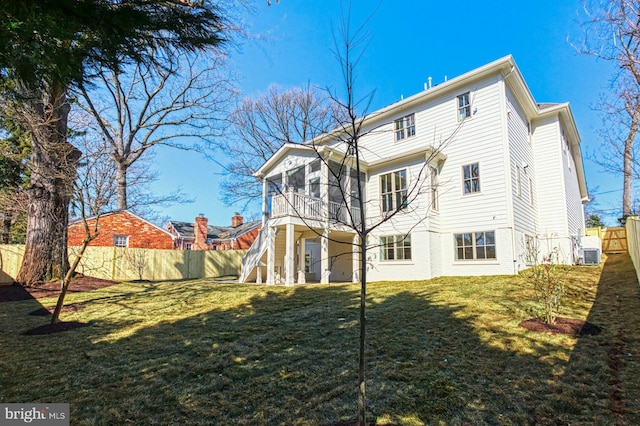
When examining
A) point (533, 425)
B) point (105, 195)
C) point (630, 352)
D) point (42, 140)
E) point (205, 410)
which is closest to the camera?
point (533, 425)

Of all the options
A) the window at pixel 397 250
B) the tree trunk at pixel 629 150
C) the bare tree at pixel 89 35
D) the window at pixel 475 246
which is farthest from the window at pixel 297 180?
the tree trunk at pixel 629 150

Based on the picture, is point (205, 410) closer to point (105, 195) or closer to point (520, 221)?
point (105, 195)

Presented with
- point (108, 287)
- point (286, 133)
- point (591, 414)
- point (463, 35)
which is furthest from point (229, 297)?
point (286, 133)

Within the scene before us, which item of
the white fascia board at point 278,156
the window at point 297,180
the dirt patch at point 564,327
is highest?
the white fascia board at point 278,156

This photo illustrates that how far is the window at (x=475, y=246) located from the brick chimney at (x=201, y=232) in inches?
913

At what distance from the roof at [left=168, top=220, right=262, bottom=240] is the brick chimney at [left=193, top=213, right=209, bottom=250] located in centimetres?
58

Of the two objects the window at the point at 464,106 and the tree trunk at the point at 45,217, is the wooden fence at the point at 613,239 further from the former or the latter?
the tree trunk at the point at 45,217

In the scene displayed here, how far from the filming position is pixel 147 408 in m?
2.87

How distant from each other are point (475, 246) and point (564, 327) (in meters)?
6.77

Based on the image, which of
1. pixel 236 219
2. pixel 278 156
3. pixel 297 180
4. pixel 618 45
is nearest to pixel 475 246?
pixel 618 45

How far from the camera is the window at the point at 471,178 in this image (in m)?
11.6

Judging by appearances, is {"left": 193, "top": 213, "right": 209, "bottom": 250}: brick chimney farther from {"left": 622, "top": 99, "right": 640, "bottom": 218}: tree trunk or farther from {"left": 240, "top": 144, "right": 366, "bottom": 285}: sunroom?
{"left": 622, "top": 99, "right": 640, "bottom": 218}: tree trunk

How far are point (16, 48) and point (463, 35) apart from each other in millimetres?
12315

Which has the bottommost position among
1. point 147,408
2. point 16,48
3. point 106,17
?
point 147,408
